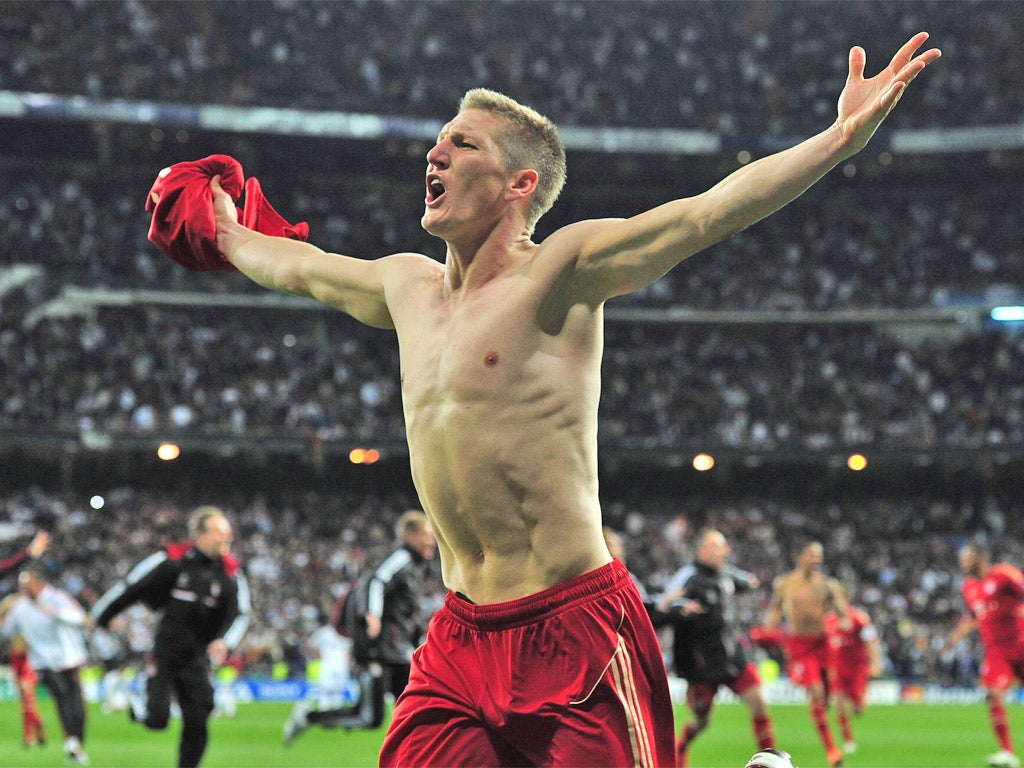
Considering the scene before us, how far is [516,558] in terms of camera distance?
151 inches

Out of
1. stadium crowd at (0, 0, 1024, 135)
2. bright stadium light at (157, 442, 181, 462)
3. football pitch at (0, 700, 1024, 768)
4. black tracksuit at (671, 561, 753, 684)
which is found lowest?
football pitch at (0, 700, 1024, 768)

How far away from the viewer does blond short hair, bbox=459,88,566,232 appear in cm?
414

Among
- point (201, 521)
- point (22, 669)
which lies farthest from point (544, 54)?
point (201, 521)

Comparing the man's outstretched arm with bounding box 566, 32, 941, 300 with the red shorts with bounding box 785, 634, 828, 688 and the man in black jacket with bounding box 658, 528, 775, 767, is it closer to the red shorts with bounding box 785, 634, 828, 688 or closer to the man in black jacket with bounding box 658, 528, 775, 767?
the man in black jacket with bounding box 658, 528, 775, 767

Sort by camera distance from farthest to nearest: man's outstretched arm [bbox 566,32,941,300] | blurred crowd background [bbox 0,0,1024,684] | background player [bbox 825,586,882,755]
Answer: blurred crowd background [bbox 0,0,1024,684]
background player [bbox 825,586,882,755]
man's outstretched arm [bbox 566,32,941,300]

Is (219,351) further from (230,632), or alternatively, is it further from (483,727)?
(483,727)

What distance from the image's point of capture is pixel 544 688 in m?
3.70

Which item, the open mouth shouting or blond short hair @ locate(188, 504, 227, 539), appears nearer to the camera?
the open mouth shouting

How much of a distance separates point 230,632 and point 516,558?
8014 mm

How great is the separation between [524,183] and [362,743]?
14768 millimetres

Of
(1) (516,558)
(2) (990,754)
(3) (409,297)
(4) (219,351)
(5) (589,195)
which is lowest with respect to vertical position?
(2) (990,754)

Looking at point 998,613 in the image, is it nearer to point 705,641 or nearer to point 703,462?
point 705,641

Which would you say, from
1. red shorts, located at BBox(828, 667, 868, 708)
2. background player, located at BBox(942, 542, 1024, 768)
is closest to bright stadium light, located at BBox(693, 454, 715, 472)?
red shorts, located at BBox(828, 667, 868, 708)

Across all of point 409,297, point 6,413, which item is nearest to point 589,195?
point 6,413
